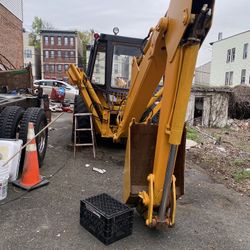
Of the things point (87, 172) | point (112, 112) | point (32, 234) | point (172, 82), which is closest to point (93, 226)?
point (32, 234)

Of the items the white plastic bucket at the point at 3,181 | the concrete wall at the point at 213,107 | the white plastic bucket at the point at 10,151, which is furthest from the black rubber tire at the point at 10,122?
the concrete wall at the point at 213,107

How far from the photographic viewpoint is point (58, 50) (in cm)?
4800

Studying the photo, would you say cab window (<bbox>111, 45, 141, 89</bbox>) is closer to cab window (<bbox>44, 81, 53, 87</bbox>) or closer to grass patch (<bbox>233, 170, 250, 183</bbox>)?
grass patch (<bbox>233, 170, 250, 183</bbox>)

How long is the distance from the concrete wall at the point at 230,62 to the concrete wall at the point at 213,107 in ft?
56.2

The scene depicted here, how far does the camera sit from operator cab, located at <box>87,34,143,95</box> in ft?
19.8

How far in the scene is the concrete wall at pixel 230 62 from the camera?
27409 mm

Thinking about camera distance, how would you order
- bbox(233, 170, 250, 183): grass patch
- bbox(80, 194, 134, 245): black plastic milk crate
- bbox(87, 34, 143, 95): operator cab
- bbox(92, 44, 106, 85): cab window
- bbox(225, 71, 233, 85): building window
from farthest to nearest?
bbox(225, 71, 233, 85): building window
bbox(92, 44, 106, 85): cab window
bbox(87, 34, 143, 95): operator cab
bbox(233, 170, 250, 183): grass patch
bbox(80, 194, 134, 245): black plastic milk crate

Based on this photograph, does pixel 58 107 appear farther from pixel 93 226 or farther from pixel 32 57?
pixel 32 57

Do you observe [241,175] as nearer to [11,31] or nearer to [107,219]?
[107,219]

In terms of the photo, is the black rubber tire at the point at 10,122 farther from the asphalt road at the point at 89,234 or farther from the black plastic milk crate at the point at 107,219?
the black plastic milk crate at the point at 107,219

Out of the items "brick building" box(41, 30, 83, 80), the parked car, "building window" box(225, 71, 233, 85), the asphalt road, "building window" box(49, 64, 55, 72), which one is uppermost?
"brick building" box(41, 30, 83, 80)

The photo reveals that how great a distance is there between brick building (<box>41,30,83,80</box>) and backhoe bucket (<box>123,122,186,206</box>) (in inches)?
1816

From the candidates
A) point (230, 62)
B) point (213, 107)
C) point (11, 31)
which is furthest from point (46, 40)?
point (213, 107)

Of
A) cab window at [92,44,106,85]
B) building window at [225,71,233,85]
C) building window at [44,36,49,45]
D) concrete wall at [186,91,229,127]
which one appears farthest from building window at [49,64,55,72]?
cab window at [92,44,106,85]
